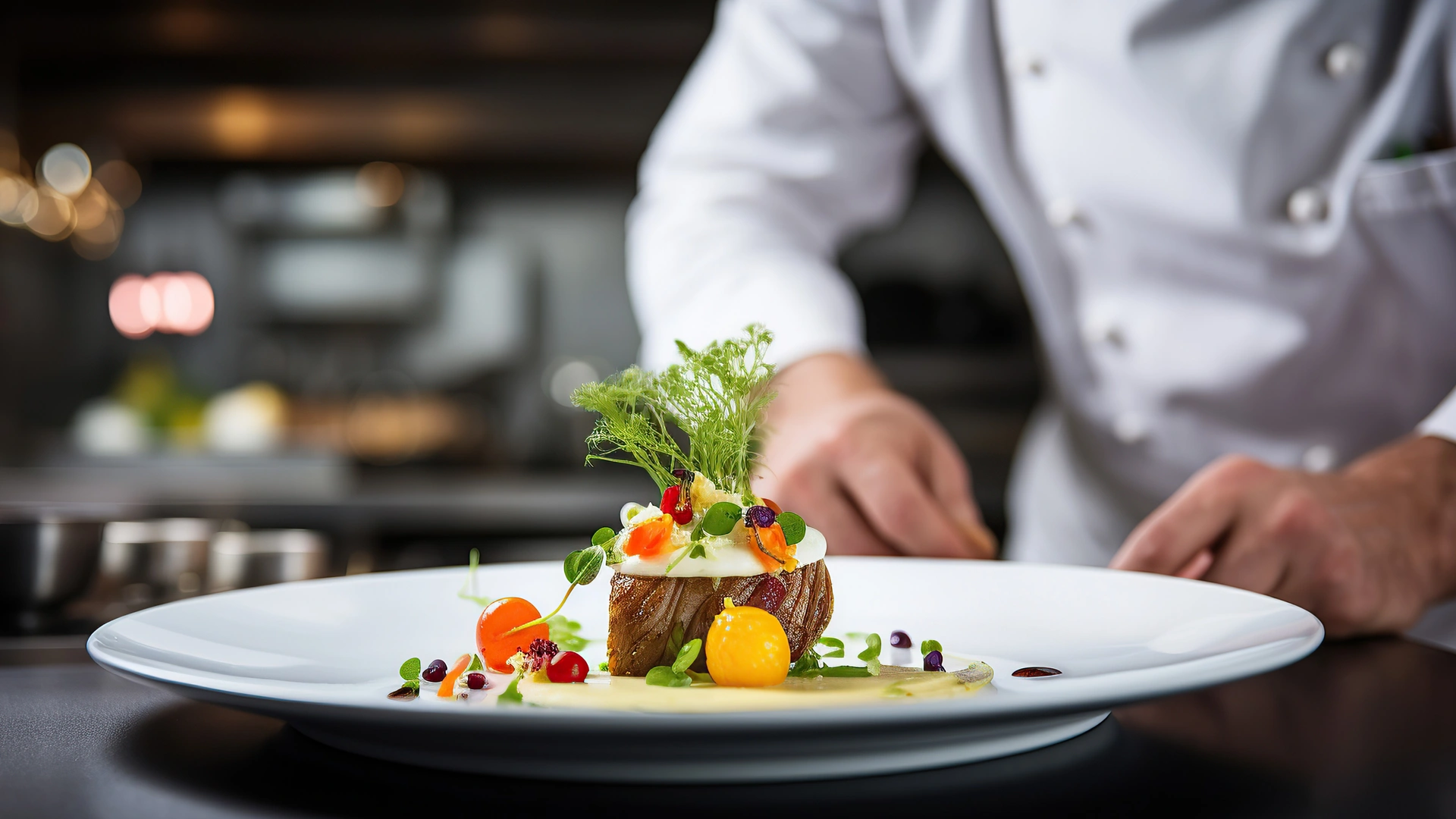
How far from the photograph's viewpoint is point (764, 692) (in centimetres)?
70

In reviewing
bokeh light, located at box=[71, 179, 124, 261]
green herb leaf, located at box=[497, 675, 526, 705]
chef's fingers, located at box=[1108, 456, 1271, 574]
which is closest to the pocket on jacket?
chef's fingers, located at box=[1108, 456, 1271, 574]

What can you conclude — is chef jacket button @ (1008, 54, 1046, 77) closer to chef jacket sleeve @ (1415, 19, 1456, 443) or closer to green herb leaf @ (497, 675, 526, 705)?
chef jacket sleeve @ (1415, 19, 1456, 443)

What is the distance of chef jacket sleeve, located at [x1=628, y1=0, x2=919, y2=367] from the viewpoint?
4.83 ft

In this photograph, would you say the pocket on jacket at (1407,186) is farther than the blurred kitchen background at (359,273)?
No

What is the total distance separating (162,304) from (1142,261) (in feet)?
14.7

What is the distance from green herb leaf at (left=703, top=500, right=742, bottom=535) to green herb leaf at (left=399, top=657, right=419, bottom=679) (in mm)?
232

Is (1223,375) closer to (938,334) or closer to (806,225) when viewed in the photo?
(806,225)

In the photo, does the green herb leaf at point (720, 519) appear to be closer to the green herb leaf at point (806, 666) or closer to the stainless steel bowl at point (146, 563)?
the green herb leaf at point (806, 666)

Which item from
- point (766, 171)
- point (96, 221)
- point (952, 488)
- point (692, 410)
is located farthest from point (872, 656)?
point (96, 221)

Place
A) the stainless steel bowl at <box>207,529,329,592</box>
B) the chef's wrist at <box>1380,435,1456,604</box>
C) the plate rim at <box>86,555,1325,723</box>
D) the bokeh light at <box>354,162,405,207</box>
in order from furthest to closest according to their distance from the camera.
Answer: the bokeh light at <box>354,162,405,207</box> → the stainless steel bowl at <box>207,529,329,592</box> → the chef's wrist at <box>1380,435,1456,604</box> → the plate rim at <box>86,555,1325,723</box>

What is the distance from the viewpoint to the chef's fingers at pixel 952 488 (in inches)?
42.6

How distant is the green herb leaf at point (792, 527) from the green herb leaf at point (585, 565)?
0.46 ft

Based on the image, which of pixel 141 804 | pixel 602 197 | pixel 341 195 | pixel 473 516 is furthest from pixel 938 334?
pixel 141 804

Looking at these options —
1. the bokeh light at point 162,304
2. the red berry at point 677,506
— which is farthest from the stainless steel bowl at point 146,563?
the bokeh light at point 162,304
